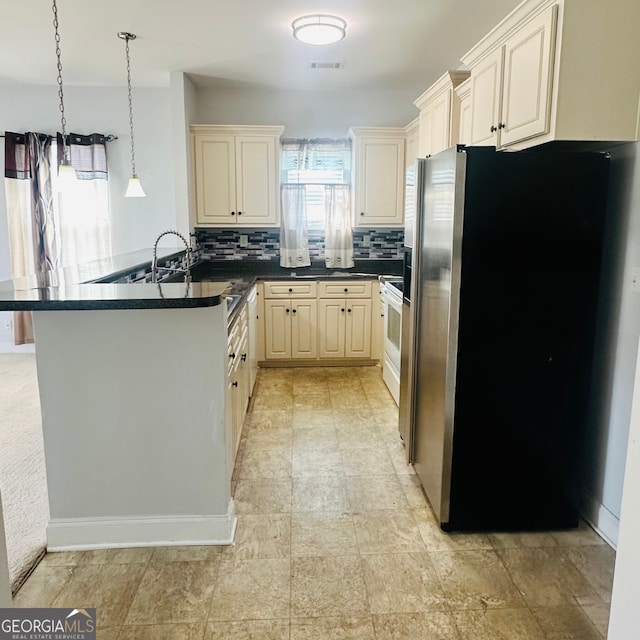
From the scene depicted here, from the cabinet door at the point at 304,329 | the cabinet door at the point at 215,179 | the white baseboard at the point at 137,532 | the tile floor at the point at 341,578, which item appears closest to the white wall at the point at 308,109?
the cabinet door at the point at 215,179

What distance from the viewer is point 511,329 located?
84.9 inches

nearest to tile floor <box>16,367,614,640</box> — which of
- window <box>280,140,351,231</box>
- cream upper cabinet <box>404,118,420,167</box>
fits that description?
cream upper cabinet <box>404,118,420,167</box>

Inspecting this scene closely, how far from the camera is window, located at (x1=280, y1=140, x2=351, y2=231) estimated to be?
16.2 feet

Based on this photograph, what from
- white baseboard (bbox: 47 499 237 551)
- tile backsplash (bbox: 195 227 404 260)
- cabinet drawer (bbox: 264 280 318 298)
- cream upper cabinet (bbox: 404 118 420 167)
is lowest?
white baseboard (bbox: 47 499 237 551)

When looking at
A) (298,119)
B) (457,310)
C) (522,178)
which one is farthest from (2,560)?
(298,119)

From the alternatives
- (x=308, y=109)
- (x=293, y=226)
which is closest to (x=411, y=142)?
(x=308, y=109)

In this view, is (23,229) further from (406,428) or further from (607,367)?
(607,367)

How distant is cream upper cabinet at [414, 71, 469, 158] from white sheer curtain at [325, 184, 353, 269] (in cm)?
115

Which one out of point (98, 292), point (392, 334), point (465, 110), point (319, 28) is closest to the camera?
point (98, 292)

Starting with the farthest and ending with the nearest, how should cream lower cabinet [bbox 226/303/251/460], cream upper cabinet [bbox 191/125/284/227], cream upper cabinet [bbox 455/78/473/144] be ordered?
cream upper cabinet [bbox 191/125/284/227] < cream upper cabinet [bbox 455/78/473/144] < cream lower cabinet [bbox 226/303/251/460]

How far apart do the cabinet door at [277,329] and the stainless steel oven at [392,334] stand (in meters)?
0.93

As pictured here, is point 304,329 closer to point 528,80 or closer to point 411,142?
point 411,142

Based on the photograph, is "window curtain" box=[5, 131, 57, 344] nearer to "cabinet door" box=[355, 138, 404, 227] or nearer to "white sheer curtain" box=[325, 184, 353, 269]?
"white sheer curtain" box=[325, 184, 353, 269]

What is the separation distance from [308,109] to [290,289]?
5.88 feet
